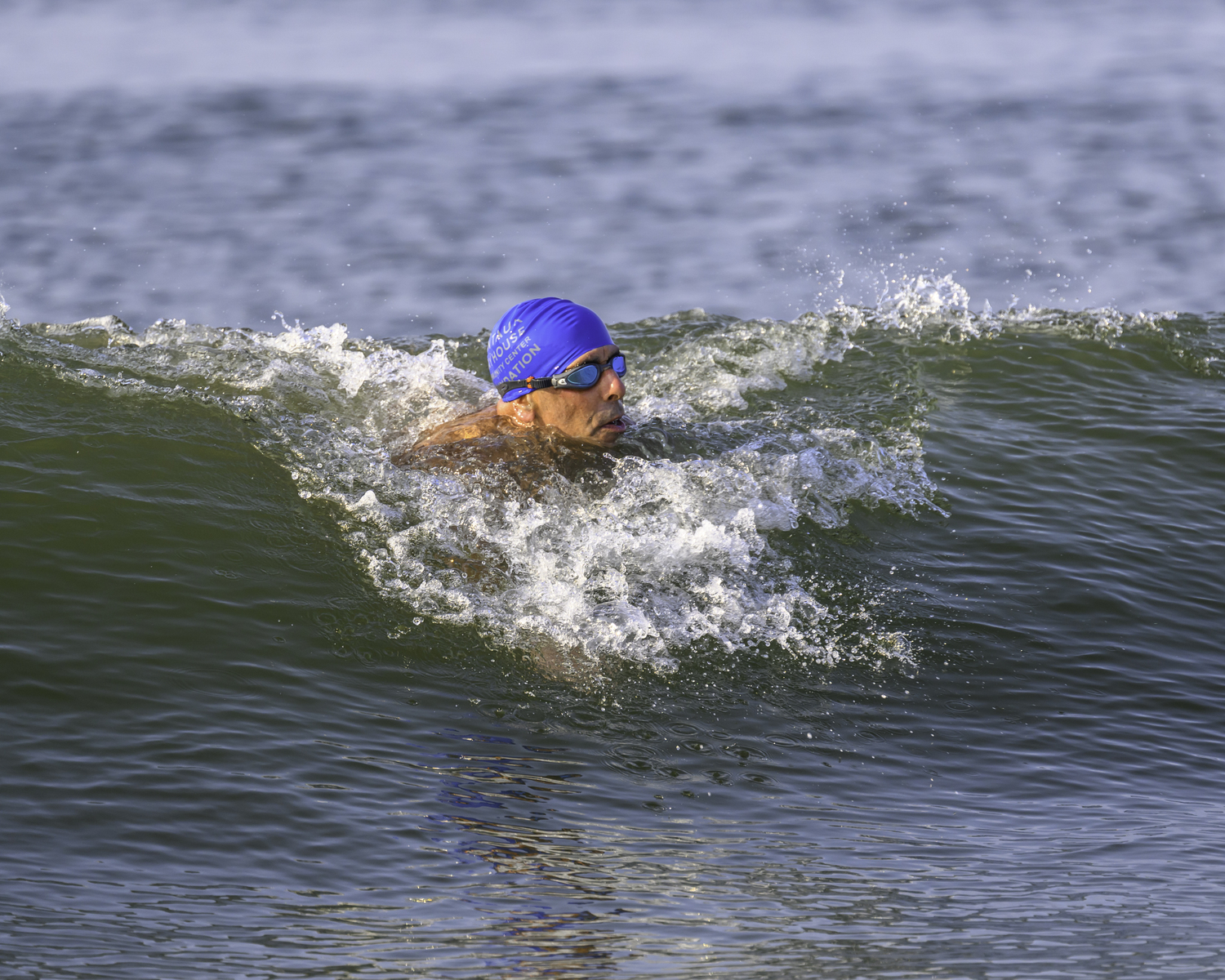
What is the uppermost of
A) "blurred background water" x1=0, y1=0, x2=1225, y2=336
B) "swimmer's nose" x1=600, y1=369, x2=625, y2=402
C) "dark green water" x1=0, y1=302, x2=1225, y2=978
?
"blurred background water" x1=0, y1=0, x2=1225, y2=336

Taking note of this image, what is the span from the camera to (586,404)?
7.75 m

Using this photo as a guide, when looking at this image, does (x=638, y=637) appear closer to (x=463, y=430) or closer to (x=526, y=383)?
(x=526, y=383)

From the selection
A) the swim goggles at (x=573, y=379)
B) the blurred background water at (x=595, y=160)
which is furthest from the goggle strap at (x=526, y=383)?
the blurred background water at (x=595, y=160)

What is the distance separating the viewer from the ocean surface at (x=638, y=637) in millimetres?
4578

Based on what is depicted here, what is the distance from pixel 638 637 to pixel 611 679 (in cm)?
36

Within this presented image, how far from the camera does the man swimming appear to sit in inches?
301

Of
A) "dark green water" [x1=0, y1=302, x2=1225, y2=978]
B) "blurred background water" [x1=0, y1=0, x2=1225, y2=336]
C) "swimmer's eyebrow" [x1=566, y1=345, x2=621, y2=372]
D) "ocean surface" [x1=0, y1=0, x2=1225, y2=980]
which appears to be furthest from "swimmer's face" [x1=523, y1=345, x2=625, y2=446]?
"blurred background water" [x1=0, y1=0, x2=1225, y2=336]

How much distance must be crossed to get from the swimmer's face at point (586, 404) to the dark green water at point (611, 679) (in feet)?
1.19

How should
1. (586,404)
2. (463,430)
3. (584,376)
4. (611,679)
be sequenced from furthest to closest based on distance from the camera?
(463,430), (586,404), (584,376), (611,679)

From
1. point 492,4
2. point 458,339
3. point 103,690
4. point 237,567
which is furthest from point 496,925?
point 492,4

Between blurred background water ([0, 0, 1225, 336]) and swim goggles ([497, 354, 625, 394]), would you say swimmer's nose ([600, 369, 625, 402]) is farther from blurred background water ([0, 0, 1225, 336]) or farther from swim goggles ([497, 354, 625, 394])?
blurred background water ([0, 0, 1225, 336])

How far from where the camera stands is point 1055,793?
5.65 m

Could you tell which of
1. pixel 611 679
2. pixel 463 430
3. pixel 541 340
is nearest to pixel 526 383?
pixel 541 340

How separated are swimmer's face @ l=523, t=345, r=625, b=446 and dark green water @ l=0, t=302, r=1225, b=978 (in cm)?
36
